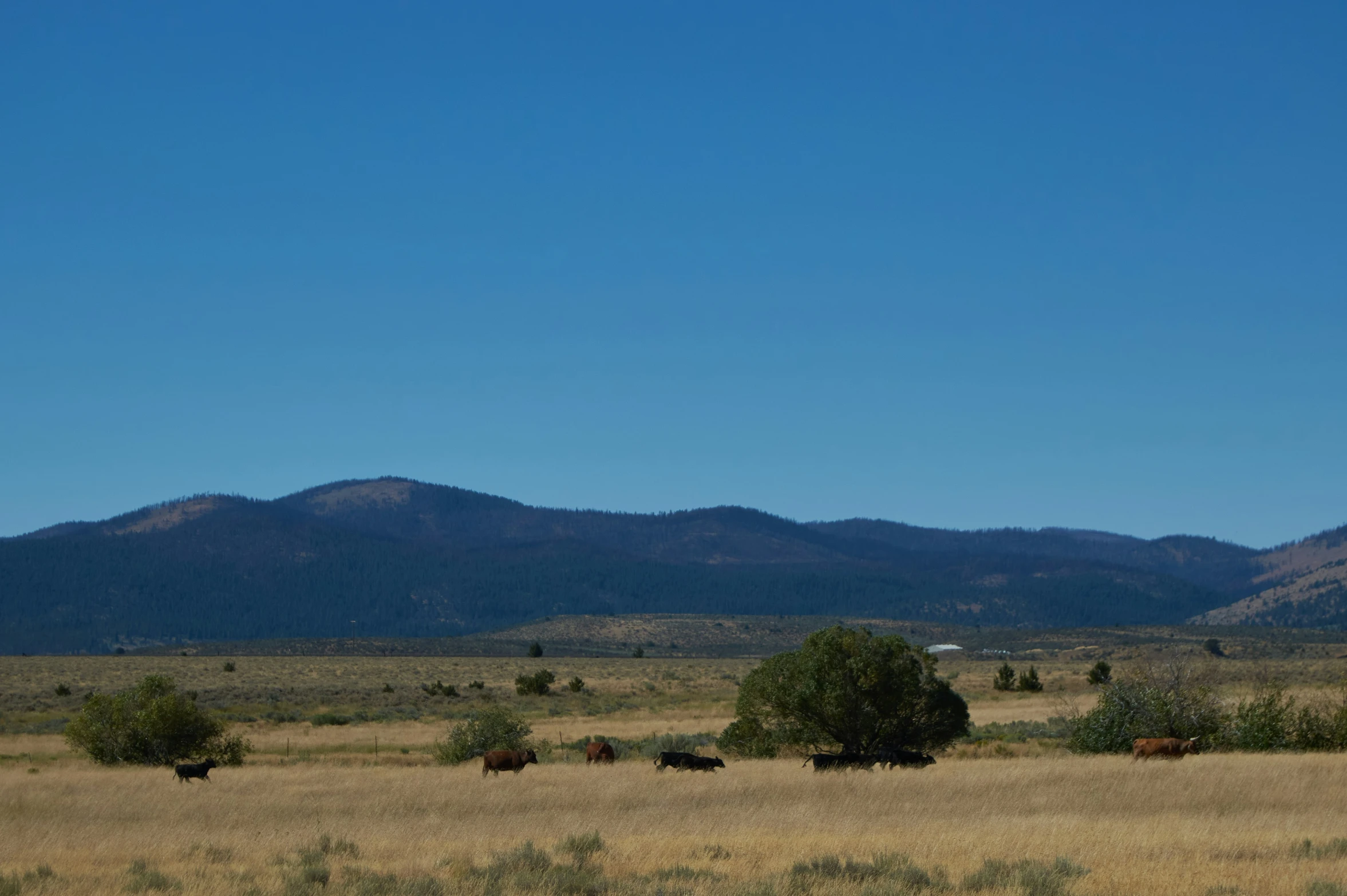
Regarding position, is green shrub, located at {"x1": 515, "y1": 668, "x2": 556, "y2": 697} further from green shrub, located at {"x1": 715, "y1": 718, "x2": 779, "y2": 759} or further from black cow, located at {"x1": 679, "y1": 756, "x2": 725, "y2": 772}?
black cow, located at {"x1": 679, "y1": 756, "x2": 725, "y2": 772}

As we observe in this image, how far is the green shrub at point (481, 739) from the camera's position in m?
33.8

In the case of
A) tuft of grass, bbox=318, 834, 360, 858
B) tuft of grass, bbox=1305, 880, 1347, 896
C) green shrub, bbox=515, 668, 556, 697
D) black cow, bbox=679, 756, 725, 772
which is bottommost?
green shrub, bbox=515, 668, 556, 697

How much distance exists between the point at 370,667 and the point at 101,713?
213 ft

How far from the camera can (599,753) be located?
3225cm

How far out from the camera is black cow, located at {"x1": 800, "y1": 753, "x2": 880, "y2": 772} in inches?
1070

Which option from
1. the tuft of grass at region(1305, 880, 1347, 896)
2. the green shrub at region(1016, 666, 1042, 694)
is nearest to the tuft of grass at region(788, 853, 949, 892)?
the tuft of grass at region(1305, 880, 1347, 896)

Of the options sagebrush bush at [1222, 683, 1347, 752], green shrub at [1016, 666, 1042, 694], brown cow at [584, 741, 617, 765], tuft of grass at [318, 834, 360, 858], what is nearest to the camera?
tuft of grass at [318, 834, 360, 858]

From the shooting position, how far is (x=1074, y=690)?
64312 millimetres

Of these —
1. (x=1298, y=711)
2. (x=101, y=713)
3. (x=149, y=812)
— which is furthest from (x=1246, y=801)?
(x=101, y=713)

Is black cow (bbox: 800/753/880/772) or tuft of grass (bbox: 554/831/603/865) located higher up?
tuft of grass (bbox: 554/831/603/865)

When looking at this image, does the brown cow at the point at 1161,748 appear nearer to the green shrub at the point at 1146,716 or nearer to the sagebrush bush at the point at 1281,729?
the green shrub at the point at 1146,716

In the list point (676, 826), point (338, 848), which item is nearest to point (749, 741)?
point (676, 826)

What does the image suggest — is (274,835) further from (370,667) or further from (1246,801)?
(370,667)

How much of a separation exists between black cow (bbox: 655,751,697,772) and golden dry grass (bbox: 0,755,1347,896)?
604mm
